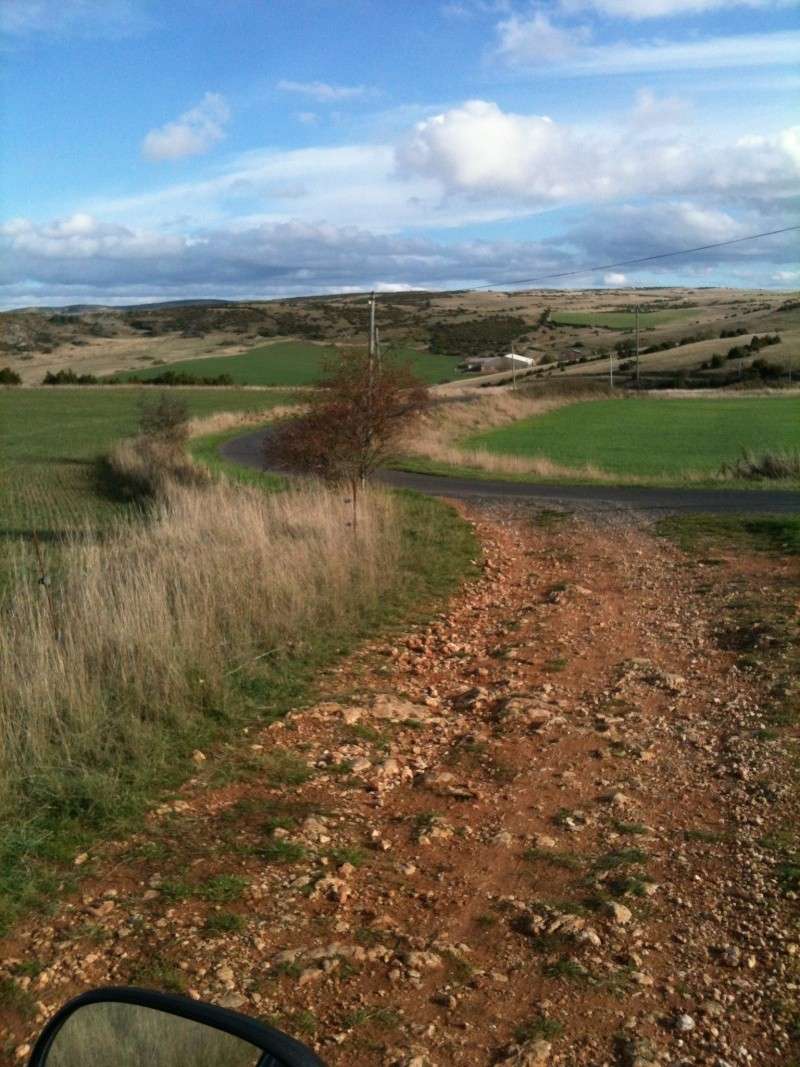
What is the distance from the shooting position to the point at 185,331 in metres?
131

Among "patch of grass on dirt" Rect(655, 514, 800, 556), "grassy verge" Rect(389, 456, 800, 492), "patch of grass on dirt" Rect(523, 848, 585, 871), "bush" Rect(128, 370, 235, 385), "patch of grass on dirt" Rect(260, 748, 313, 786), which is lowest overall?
"bush" Rect(128, 370, 235, 385)

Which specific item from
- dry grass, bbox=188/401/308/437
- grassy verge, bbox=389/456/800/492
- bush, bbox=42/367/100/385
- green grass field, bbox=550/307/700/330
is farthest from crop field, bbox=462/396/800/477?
green grass field, bbox=550/307/700/330

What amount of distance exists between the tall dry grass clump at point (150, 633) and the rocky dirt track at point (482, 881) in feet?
1.83

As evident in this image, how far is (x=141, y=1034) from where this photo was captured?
2.63 metres

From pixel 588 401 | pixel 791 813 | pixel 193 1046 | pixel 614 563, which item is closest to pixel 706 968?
pixel 791 813

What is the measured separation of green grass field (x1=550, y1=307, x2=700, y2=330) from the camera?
447ft

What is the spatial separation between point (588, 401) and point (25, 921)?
2669 inches

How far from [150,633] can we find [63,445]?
123 feet

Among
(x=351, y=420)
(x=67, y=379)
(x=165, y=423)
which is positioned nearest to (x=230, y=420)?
(x=165, y=423)

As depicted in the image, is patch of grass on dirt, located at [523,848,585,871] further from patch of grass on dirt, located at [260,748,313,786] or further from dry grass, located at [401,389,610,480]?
dry grass, located at [401,389,610,480]

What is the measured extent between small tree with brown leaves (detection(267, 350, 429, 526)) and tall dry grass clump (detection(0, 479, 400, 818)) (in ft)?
11.5

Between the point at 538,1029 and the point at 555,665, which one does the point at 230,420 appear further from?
the point at 538,1029

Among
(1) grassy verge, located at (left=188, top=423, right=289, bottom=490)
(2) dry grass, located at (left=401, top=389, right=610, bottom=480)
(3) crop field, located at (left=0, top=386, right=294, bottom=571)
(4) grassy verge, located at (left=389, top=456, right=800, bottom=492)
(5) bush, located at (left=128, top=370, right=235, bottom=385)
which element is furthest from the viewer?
(5) bush, located at (left=128, top=370, right=235, bottom=385)

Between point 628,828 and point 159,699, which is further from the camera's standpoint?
point 159,699
